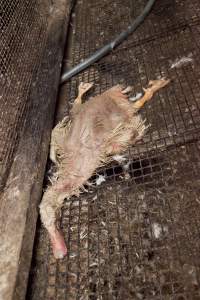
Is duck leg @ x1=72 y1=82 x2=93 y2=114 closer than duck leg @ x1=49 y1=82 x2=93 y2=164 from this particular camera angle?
No

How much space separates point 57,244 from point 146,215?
600mm

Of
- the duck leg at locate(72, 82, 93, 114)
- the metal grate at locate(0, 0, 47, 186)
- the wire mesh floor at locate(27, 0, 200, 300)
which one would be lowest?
the wire mesh floor at locate(27, 0, 200, 300)

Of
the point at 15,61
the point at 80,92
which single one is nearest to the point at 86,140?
the point at 80,92

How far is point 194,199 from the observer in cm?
211

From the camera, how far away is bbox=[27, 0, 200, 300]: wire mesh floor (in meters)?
1.91

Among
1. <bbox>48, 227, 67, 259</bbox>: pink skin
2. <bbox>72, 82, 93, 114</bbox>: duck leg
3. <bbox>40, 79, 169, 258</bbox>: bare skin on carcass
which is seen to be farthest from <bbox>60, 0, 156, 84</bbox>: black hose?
<bbox>48, 227, 67, 259</bbox>: pink skin

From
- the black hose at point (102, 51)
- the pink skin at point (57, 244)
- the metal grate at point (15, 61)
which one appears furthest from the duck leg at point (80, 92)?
the pink skin at point (57, 244)

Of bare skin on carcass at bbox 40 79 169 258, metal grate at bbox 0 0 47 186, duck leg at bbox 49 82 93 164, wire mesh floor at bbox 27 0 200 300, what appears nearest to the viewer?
wire mesh floor at bbox 27 0 200 300

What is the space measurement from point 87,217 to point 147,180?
19.2 inches

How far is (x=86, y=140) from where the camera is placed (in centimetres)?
253

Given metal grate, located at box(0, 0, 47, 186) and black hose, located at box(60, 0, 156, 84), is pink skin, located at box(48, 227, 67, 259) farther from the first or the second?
black hose, located at box(60, 0, 156, 84)

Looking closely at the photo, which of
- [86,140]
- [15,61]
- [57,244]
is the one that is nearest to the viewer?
[57,244]

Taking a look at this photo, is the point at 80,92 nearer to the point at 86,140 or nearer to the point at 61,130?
the point at 61,130

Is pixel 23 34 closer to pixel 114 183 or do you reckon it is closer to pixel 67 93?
pixel 67 93
